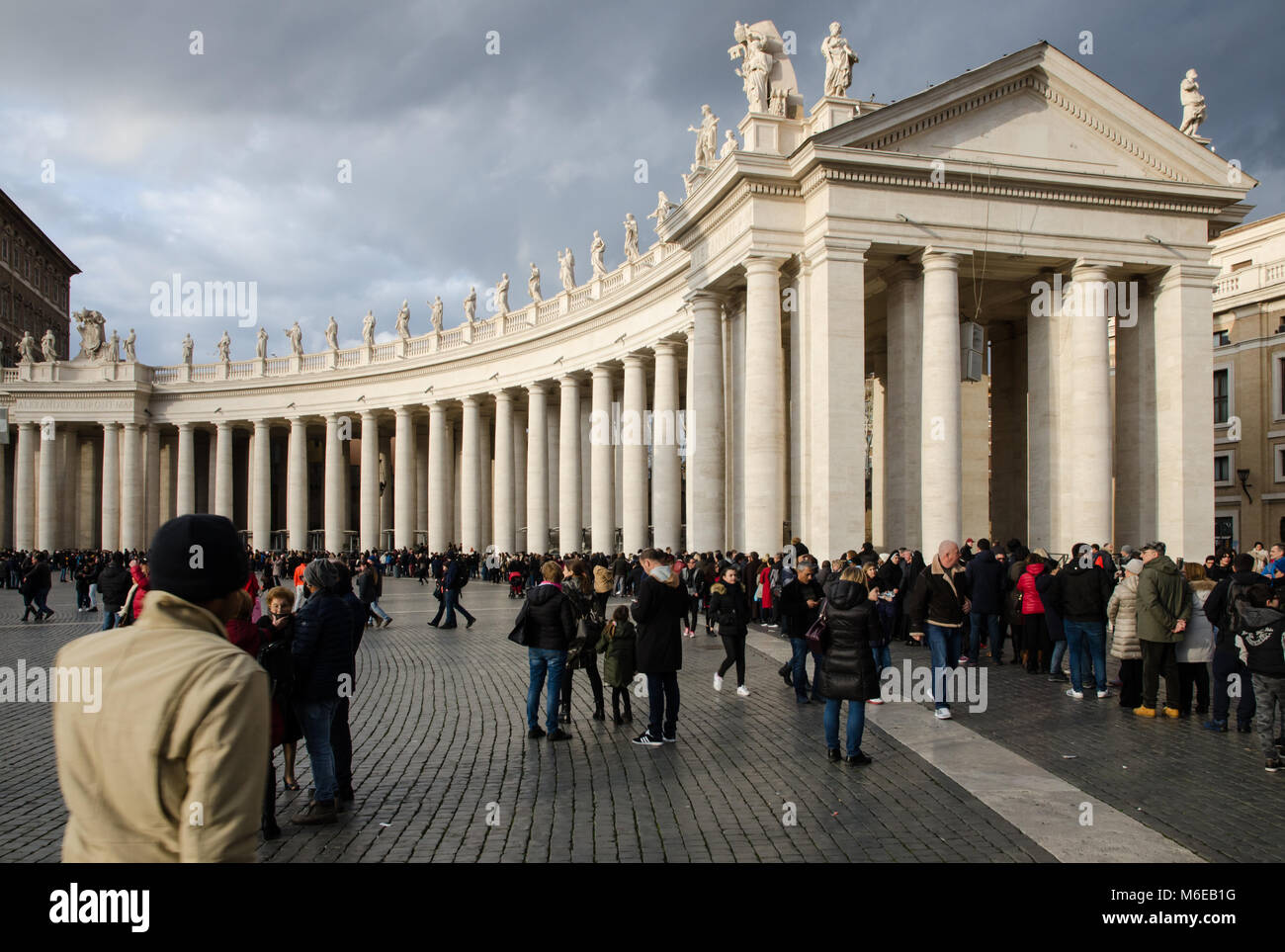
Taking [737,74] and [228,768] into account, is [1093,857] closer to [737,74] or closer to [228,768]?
[228,768]

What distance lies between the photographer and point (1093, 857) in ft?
21.2

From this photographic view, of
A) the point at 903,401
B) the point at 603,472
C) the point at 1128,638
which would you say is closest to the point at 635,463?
the point at 603,472

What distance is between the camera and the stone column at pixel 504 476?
4994cm

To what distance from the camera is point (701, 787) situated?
8.38 m

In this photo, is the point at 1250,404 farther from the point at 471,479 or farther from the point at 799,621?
the point at 471,479

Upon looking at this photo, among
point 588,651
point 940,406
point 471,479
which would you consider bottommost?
point 588,651

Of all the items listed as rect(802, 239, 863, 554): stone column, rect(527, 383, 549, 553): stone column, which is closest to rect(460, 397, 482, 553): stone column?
rect(527, 383, 549, 553): stone column

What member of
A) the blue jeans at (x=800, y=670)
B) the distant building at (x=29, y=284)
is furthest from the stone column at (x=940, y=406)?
the distant building at (x=29, y=284)

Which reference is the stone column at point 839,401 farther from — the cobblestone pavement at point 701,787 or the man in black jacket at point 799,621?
the man in black jacket at point 799,621

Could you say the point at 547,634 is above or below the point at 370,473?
below

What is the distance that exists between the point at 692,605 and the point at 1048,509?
11.8 metres

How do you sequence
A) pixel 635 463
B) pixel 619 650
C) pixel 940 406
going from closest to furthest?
pixel 619 650 < pixel 940 406 < pixel 635 463

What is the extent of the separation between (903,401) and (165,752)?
25356 mm
